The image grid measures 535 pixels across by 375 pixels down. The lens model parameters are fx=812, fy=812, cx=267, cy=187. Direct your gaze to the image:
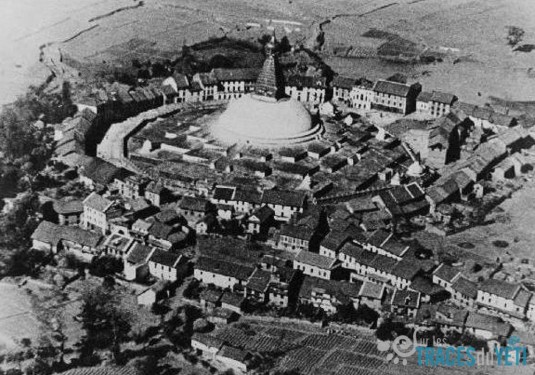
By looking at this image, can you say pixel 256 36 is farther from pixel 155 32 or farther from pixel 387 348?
pixel 387 348

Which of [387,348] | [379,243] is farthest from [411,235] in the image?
[387,348]

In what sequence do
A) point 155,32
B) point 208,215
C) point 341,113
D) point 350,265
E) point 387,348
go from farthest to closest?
1. point 155,32
2. point 341,113
3. point 208,215
4. point 350,265
5. point 387,348

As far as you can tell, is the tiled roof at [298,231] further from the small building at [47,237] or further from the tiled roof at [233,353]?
the small building at [47,237]

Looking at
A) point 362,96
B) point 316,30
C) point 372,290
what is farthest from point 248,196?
point 316,30

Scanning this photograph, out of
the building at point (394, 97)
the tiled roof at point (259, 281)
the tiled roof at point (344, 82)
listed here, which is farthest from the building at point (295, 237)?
the tiled roof at point (344, 82)

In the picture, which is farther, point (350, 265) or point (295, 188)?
point (295, 188)

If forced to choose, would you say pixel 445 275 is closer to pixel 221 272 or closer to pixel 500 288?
pixel 500 288

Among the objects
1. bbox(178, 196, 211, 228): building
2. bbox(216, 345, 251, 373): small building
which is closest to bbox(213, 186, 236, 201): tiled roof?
bbox(178, 196, 211, 228): building
